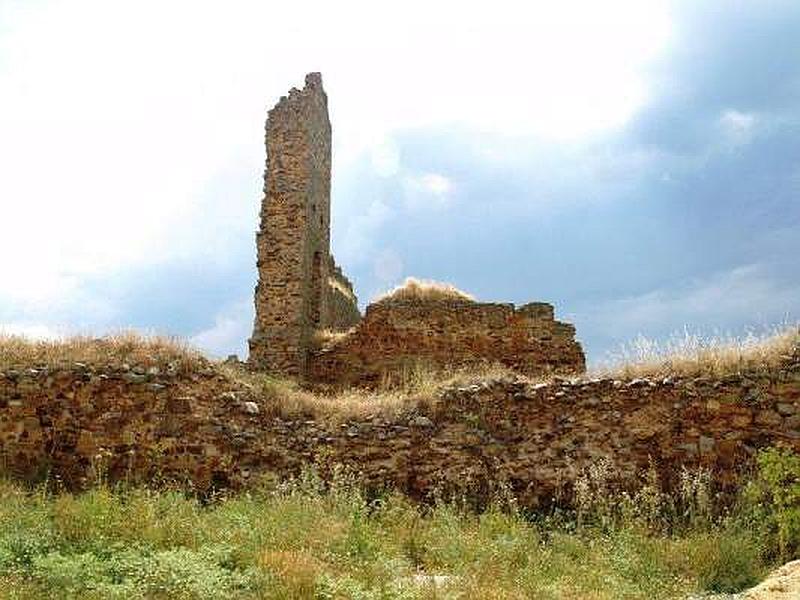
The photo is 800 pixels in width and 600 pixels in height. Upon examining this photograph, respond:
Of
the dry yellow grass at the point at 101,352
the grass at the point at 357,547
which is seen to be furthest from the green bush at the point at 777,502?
the dry yellow grass at the point at 101,352

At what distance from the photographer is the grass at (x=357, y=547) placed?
6.49 meters

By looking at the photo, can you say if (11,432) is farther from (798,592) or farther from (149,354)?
(798,592)

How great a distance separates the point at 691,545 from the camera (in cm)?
885

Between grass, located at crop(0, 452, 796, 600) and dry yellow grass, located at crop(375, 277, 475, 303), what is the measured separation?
30.2ft

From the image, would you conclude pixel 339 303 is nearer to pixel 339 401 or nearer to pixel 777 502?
pixel 339 401

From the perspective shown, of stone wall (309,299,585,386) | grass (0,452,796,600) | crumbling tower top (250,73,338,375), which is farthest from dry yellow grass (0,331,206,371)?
stone wall (309,299,585,386)

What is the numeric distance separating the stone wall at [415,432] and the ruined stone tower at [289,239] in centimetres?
637

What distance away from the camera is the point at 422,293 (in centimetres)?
1983

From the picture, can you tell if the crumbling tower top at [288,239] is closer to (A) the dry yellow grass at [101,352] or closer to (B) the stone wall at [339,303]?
(B) the stone wall at [339,303]

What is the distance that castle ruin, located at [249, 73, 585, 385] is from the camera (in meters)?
18.5

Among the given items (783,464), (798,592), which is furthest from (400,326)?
(798,592)

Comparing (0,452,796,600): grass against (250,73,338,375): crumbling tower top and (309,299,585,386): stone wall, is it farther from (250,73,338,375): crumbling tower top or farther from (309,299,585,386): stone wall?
(309,299,585,386): stone wall

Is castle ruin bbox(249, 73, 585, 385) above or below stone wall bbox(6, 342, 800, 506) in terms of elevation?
above

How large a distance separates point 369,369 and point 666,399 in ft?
27.6
